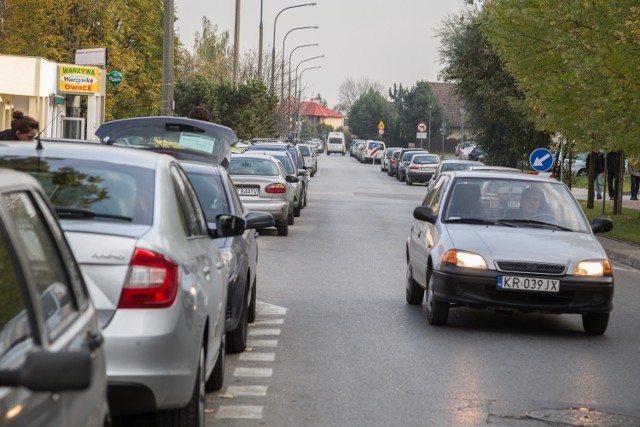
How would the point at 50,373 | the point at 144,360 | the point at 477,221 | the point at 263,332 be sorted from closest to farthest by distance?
the point at 50,373 < the point at 144,360 < the point at 263,332 < the point at 477,221

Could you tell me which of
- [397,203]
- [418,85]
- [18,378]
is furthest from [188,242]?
[418,85]

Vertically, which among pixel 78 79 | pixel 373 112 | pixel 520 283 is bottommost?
pixel 520 283

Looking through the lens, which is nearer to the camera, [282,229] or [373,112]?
[282,229]

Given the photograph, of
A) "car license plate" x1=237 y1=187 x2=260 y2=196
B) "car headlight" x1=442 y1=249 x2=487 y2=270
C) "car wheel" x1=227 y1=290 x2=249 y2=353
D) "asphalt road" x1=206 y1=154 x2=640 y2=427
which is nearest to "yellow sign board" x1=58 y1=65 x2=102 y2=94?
"car license plate" x1=237 y1=187 x2=260 y2=196

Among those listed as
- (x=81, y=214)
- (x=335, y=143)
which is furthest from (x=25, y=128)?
(x=335, y=143)

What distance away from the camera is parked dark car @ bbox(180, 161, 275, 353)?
9492 mm

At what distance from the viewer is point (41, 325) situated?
3.62 metres

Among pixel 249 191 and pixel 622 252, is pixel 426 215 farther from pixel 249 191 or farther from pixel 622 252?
pixel 249 191

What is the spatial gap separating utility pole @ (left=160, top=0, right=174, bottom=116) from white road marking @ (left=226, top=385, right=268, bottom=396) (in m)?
20.3

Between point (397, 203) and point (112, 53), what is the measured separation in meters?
27.7

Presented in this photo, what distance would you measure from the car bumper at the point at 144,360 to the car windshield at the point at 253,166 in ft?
63.7

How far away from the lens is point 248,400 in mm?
8312

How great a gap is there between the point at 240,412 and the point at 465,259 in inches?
167

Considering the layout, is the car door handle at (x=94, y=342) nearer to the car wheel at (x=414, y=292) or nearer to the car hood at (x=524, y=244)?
the car hood at (x=524, y=244)
